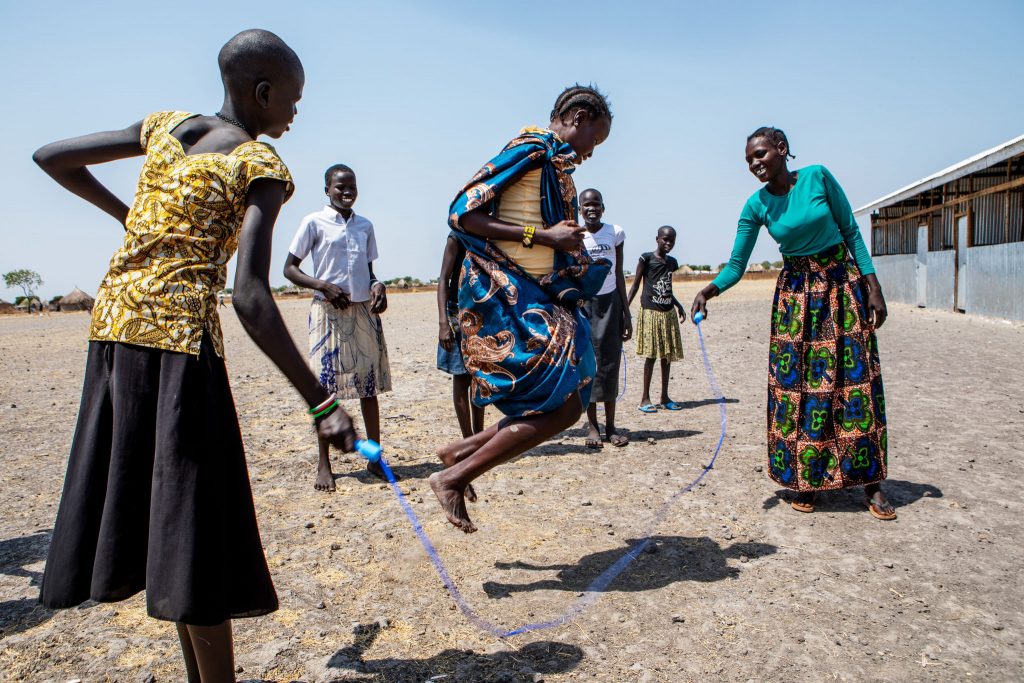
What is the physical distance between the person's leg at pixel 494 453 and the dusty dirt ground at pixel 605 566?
462 millimetres

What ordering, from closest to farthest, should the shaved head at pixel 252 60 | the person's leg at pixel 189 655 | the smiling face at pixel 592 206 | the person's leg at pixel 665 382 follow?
1. the shaved head at pixel 252 60
2. the person's leg at pixel 189 655
3. the smiling face at pixel 592 206
4. the person's leg at pixel 665 382

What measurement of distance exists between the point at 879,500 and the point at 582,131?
2662 millimetres

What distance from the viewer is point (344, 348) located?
5086mm

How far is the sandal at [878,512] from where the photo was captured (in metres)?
4.00

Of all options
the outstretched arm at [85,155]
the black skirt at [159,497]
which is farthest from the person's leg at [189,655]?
the outstretched arm at [85,155]

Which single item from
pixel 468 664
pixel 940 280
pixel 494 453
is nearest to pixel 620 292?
pixel 494 453

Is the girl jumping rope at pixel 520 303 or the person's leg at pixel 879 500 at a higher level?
the girl jumping rope at pixel 520 303

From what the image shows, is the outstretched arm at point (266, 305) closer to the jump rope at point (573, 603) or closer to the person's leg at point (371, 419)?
the jump rope at point (573, 603)

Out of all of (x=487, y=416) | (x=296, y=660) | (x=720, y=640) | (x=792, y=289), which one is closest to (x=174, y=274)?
(x=296, y=660)

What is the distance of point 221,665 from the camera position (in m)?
2.08

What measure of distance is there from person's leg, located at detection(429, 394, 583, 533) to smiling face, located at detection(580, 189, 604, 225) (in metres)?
3.49

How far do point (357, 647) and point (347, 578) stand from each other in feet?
2.16

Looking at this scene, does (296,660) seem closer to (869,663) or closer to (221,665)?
(221,665)

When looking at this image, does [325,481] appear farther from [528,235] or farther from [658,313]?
[658,313]
